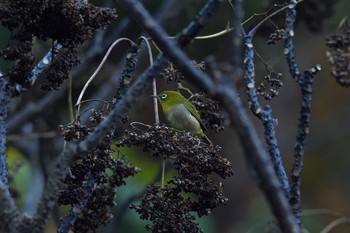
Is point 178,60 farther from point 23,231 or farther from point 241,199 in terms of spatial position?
point 241,199

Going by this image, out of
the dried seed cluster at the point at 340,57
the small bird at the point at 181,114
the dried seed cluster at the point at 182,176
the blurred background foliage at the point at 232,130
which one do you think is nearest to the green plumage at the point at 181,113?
the small bird at the point at 181,114

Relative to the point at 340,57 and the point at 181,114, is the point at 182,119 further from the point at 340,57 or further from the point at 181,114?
the point at 340,57

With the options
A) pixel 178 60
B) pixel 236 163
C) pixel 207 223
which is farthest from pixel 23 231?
pixel 236 163

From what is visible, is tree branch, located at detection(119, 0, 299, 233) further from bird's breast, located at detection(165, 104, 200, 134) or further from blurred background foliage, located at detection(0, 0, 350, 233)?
blurred background foliage, located at detection(0, 0, 350, 233)

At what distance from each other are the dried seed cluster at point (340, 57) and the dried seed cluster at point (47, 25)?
65 centimetres

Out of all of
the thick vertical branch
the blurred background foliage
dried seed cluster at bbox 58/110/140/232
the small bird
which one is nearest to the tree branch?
the thick vertical branch

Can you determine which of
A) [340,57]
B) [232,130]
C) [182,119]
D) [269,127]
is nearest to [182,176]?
[269,127]

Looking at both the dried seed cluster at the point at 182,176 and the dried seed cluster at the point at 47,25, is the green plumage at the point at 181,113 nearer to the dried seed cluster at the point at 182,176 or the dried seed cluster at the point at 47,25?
the dried seed cluster at the point at 182,176

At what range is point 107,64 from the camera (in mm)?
5688

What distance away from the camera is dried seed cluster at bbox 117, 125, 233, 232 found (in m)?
2.60

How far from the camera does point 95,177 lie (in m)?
2.66

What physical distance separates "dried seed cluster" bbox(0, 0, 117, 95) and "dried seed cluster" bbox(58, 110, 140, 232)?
20 centimetres

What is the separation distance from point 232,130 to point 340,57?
17.8 feet

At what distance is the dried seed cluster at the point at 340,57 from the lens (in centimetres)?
236
